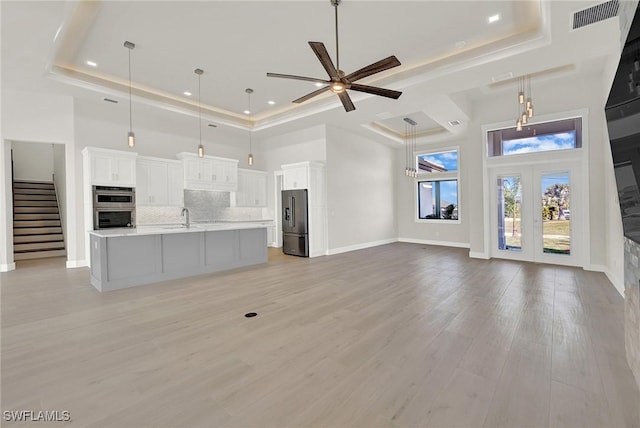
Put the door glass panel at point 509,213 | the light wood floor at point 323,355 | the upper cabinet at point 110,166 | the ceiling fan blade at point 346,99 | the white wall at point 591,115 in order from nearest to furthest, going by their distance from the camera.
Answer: the light wood floor at point 323,355 → the ceiling fan blade at point 346,99 → the white wall at point 591,115 → the upper cabinet at point 110,166 → the door glass panel at point 509,213

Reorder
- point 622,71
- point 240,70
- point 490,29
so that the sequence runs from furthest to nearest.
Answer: point 240,70
point 490,29
point 622,71

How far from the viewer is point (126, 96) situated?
5.77 metres

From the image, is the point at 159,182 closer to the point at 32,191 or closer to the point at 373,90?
the point at 32,191

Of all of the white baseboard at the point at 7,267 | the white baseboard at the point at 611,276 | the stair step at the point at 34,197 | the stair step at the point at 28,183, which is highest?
the stair step at the point at 28,183

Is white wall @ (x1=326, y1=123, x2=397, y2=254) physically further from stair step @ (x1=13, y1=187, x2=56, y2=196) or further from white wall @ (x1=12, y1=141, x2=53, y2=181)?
white wall @ (x1=12, y1=141, x2=53, y2=181)

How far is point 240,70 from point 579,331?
6044mm

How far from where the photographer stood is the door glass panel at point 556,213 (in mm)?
5789

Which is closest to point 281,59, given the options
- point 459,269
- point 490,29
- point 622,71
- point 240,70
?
point 240,70

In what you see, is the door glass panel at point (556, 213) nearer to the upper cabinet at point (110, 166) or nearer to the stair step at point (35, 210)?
the upper cabinet at point (110, 166)

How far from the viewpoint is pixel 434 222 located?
9609mm

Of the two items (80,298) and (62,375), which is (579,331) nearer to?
(62,375)

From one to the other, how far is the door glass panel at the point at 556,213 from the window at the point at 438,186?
3249 millimetres

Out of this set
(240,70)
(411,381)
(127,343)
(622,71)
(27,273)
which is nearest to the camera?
(622,71)

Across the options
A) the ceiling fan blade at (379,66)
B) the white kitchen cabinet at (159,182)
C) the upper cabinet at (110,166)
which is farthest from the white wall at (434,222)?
the upper cabinet at (110,166)
